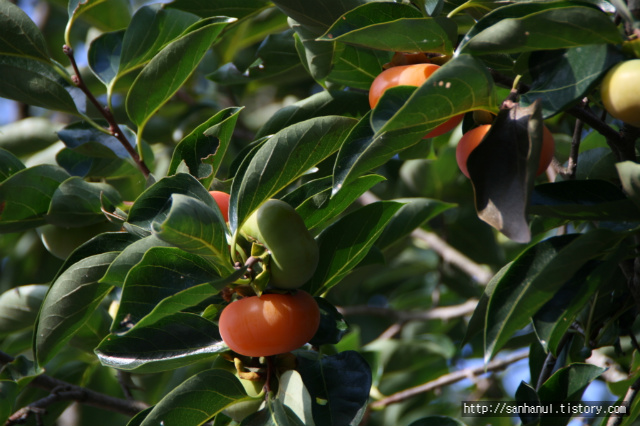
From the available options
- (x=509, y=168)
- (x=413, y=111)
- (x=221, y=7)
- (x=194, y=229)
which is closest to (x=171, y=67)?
(x=221, y=7)

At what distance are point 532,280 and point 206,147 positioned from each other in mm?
661

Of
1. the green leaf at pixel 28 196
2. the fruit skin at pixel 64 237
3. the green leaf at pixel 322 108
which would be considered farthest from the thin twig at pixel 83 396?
the green leaf at pixel 322 108

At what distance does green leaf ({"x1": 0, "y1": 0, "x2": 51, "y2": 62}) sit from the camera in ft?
4.10

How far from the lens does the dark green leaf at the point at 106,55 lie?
152 centimetres

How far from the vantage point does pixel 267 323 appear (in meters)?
1.00

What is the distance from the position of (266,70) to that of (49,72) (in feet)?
1.75

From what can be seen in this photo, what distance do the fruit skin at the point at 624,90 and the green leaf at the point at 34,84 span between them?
1.08 m

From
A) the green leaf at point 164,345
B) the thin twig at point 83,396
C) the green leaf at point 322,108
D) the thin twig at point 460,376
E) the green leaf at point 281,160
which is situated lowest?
the thin twig at point 460,376

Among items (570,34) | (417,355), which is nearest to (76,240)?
(570,34)

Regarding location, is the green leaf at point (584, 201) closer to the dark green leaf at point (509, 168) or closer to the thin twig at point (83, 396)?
the dark green leaf at point (509, 168)

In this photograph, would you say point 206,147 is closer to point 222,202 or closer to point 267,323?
point 222,202

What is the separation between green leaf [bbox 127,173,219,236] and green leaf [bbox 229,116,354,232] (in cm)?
5

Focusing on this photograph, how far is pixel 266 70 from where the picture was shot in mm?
1647

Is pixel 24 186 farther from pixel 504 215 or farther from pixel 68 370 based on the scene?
pixel 504 215
